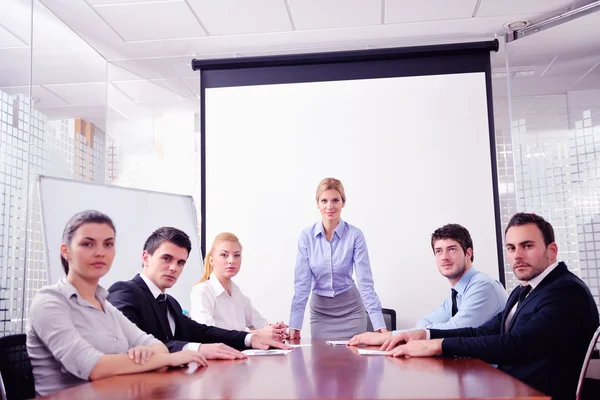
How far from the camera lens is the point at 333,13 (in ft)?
13.8

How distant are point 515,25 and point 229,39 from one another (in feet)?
7.64

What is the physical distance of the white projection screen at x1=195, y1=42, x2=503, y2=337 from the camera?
4.39m

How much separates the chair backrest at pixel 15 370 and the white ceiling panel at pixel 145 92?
398 cm

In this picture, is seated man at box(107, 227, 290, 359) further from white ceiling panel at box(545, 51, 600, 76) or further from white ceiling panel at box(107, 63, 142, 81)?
white ceiling panel at box(545, 51, 600, 76)

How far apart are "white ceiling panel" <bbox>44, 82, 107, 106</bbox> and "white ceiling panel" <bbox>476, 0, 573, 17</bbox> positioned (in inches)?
128

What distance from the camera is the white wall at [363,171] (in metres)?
4.39

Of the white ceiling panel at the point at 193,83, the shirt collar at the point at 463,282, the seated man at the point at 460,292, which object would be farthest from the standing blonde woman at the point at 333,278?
the white ceiling panel at the point at 193,83

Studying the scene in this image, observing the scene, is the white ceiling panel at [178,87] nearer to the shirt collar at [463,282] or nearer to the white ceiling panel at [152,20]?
the white ceiling panel at [152,20]

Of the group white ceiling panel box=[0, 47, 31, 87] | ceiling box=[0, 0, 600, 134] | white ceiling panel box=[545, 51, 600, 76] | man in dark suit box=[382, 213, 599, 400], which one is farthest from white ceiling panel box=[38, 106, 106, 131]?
white ceiling panel box=[545, 51, 600, 76]

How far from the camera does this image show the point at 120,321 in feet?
6.28

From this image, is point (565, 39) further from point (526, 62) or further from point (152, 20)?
point (152, 20)

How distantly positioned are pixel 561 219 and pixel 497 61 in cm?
146

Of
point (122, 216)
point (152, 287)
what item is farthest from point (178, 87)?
point (152, 287)

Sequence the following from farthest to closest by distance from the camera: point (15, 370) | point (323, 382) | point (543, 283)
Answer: point (543, 283) < point (15, 370) < point (323, 382)
